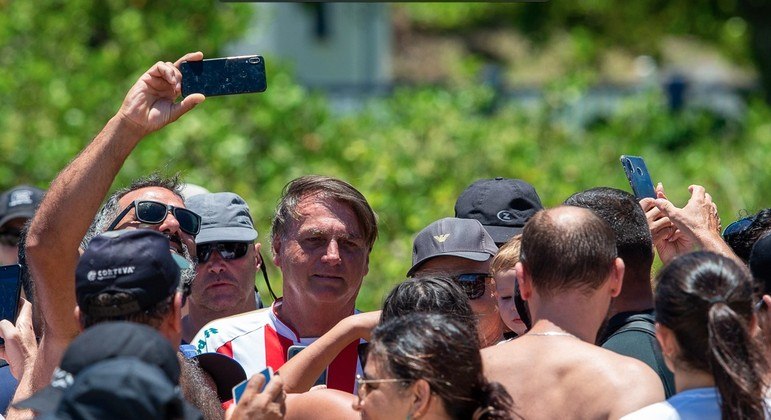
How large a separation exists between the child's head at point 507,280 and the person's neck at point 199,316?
133cm

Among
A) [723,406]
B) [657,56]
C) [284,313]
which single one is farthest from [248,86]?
[657,56]

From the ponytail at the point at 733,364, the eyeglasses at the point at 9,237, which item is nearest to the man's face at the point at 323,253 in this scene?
the ponytail at the point at 733,364

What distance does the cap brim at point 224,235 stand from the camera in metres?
4.79

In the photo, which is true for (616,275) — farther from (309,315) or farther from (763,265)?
(309,315)

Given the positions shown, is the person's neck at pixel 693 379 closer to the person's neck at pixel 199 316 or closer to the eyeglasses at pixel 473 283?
the eyeglasses at pixel 473 283

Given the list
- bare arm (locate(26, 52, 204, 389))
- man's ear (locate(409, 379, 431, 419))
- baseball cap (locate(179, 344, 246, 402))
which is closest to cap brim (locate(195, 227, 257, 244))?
baseball cap (locate(179, 344, 246, 402))

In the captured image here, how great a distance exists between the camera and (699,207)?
382 cm

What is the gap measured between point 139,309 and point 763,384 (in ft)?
5.15

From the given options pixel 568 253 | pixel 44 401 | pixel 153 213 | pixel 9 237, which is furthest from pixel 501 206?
pixel 9 237

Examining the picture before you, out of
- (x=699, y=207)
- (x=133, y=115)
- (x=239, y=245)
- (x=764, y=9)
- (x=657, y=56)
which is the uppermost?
(x=133, y=115)

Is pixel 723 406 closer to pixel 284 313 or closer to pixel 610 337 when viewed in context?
pixel 610 337

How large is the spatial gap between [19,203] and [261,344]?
2.53 m

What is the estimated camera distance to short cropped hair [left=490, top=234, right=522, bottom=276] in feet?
13.0

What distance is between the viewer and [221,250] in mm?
4848
